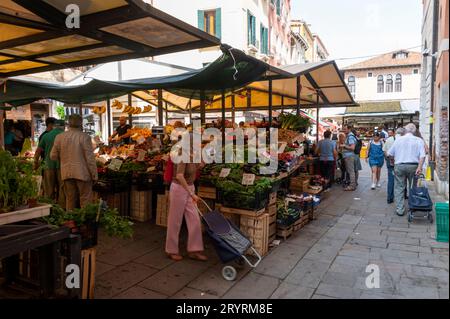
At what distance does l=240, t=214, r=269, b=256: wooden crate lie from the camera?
455 cm

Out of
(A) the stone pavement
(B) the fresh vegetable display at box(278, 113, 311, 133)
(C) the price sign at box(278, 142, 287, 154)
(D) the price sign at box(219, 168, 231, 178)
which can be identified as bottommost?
(A) the stone pavement

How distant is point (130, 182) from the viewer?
6289 mm

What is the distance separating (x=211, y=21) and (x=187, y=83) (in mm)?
14783

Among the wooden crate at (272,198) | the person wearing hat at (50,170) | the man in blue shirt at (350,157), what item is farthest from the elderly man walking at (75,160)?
the man in blue shirt at (350,157)

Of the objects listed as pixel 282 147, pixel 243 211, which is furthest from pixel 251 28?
pixel 243 211

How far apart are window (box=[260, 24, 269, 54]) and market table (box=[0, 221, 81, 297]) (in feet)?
67.9

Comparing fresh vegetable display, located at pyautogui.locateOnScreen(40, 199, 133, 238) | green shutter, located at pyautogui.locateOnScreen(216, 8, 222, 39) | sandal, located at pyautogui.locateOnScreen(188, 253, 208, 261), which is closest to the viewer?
fresh vegetable display, located at pyautogui.locateOnScreen(40, 199, 133, 238)

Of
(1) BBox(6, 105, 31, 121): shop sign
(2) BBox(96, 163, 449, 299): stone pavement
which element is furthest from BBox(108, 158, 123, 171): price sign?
(1) BBox(6, 105, 31, 121): shop sign

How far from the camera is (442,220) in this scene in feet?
15.9

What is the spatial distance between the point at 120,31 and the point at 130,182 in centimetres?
290

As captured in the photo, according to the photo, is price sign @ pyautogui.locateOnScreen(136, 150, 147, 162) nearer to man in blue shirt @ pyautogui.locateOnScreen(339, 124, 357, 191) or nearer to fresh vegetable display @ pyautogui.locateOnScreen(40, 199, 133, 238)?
fresh vegetable display @ pyautogui.locateOnScreen(40, 199, 133, 238)

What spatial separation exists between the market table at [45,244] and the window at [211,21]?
689 inches
